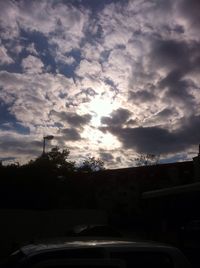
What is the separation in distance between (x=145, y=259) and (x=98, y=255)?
45 centimetres

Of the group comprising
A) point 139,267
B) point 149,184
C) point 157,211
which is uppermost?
point 149,184

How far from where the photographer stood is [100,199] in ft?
207

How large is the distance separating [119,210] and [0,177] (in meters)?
23.5

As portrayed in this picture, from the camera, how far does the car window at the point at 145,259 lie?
431 cm

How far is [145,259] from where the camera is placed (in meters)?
4.42

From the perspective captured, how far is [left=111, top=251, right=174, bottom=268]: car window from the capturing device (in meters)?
4.31

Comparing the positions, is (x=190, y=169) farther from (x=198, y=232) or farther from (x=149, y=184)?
(x=198, y=232)

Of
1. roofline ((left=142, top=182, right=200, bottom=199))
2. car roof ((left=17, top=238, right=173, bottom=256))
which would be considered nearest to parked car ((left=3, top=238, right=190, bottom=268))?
car roof ((left=17, top=238, right=173, bottom=256))

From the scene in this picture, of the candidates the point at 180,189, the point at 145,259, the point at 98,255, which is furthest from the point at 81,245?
the point at 180,189

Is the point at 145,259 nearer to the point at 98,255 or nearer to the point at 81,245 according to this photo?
the point at 98,255

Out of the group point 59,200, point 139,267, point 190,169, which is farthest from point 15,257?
point 190,169

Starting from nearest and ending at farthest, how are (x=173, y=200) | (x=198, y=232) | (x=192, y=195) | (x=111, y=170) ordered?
(x=198, y=232)
(x=192, y=195)
(x=173, y=200)
(x=111, y=170)

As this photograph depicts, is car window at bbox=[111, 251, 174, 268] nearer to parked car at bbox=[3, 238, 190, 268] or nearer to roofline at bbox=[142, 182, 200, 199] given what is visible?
parked car at bbox=[3, 238, 190, 268]

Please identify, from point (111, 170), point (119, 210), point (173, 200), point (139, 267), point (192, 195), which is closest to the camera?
point (139, 267)
